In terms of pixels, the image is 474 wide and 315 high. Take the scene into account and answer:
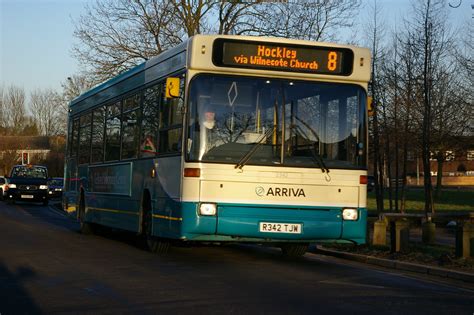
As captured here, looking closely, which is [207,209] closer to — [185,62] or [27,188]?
[185,62]

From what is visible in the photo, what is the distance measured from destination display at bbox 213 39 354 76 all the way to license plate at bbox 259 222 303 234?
242cm

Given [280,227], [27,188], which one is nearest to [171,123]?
[280,227]

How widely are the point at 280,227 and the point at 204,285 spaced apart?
9.13 ft

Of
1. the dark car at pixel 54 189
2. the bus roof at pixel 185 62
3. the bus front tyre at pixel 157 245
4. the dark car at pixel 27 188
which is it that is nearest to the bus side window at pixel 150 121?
the bus roof at pixel 185 62

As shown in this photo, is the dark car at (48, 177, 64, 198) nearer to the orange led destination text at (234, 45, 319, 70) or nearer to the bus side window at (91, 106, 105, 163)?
the bus side window at (91, 106, 105, 163)

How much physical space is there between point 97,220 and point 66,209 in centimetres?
367

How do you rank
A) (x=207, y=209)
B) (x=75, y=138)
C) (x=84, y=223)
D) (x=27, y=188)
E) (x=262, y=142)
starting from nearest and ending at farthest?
(x=207, y=209), (x=262, y=142), (x=84, y=223), (x=75, y=138), (x=27, y=188)

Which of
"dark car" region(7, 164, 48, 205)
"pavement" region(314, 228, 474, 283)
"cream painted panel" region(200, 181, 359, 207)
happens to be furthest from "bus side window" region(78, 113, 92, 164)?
"dark car" region(7, 164, 48, 205)

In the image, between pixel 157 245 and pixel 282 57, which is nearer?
pixel 282 57

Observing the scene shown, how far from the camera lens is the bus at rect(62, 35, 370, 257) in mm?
12875

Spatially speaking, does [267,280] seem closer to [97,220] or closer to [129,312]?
[129,312]

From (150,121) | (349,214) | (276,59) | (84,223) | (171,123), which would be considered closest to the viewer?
(276,59)

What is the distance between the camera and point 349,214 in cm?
1353

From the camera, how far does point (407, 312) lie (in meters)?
8.72
